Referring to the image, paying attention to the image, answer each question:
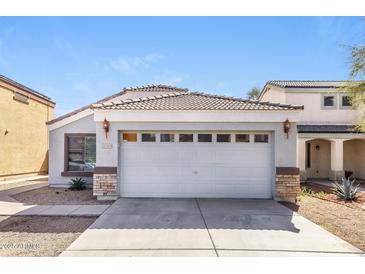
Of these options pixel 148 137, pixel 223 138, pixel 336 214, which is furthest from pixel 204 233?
pixel 336 214

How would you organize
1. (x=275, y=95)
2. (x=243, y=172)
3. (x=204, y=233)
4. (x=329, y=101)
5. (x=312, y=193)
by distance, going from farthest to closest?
(x=275, y=95)
(x=329, y=101)
(x=312, y=193)
(x=243, y=172)
(x=204, y=233)

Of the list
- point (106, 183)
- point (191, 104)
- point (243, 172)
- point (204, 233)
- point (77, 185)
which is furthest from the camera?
point (77, 185)

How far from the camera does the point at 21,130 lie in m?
16.3

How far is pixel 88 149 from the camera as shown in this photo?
1248cm

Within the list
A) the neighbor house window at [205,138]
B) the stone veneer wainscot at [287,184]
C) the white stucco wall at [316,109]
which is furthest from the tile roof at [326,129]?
the neighbor house window at [205,138]

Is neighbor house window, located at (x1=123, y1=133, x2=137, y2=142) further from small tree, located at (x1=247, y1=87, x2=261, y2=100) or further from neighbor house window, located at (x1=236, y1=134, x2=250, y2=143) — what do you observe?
small tree, located at (x1=247, y1=87, x2=261, y2=100)

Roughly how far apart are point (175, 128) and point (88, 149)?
574 centimetres

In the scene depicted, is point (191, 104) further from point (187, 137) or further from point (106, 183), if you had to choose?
point (106, 183)

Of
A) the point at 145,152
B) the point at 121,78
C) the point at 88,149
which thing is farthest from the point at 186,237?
the point at 121,78

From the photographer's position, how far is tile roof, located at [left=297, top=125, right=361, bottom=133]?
48.0 ft

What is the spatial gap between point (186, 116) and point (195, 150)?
1.36 m

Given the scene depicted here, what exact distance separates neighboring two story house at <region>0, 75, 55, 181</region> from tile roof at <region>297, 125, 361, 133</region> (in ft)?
58.8
